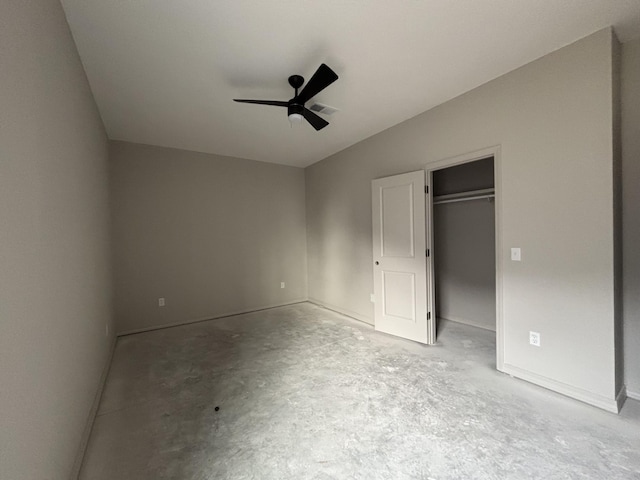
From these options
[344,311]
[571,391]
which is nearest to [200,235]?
[344,311]

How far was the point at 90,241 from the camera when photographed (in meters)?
2.29

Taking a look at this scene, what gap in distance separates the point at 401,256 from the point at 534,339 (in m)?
1.47

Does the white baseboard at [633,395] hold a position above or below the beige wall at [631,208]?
below

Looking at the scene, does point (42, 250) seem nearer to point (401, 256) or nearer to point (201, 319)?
point (401, 256)

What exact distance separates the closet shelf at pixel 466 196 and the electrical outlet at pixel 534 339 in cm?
161

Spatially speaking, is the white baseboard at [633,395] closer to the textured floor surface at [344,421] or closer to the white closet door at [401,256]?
the textured floor surface at [344,421]

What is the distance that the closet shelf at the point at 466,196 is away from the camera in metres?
3.32

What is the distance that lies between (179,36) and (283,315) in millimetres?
3687

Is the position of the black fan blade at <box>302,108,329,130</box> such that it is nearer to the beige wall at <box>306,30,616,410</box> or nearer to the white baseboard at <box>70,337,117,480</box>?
the beige wall at <box>306,30,616,410</box>

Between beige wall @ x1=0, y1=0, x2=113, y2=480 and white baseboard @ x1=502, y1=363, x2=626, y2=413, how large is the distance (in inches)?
122

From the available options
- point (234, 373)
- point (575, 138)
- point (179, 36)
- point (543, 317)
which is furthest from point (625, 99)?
point (234, 373)

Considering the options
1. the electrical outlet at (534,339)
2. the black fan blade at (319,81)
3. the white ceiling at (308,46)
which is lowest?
the electrical outlet at (534,339)

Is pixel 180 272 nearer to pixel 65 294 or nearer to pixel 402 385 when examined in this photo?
pixel 65 294

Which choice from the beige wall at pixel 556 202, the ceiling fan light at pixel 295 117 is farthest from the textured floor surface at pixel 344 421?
the ceiling fan light at pixel 295 117
